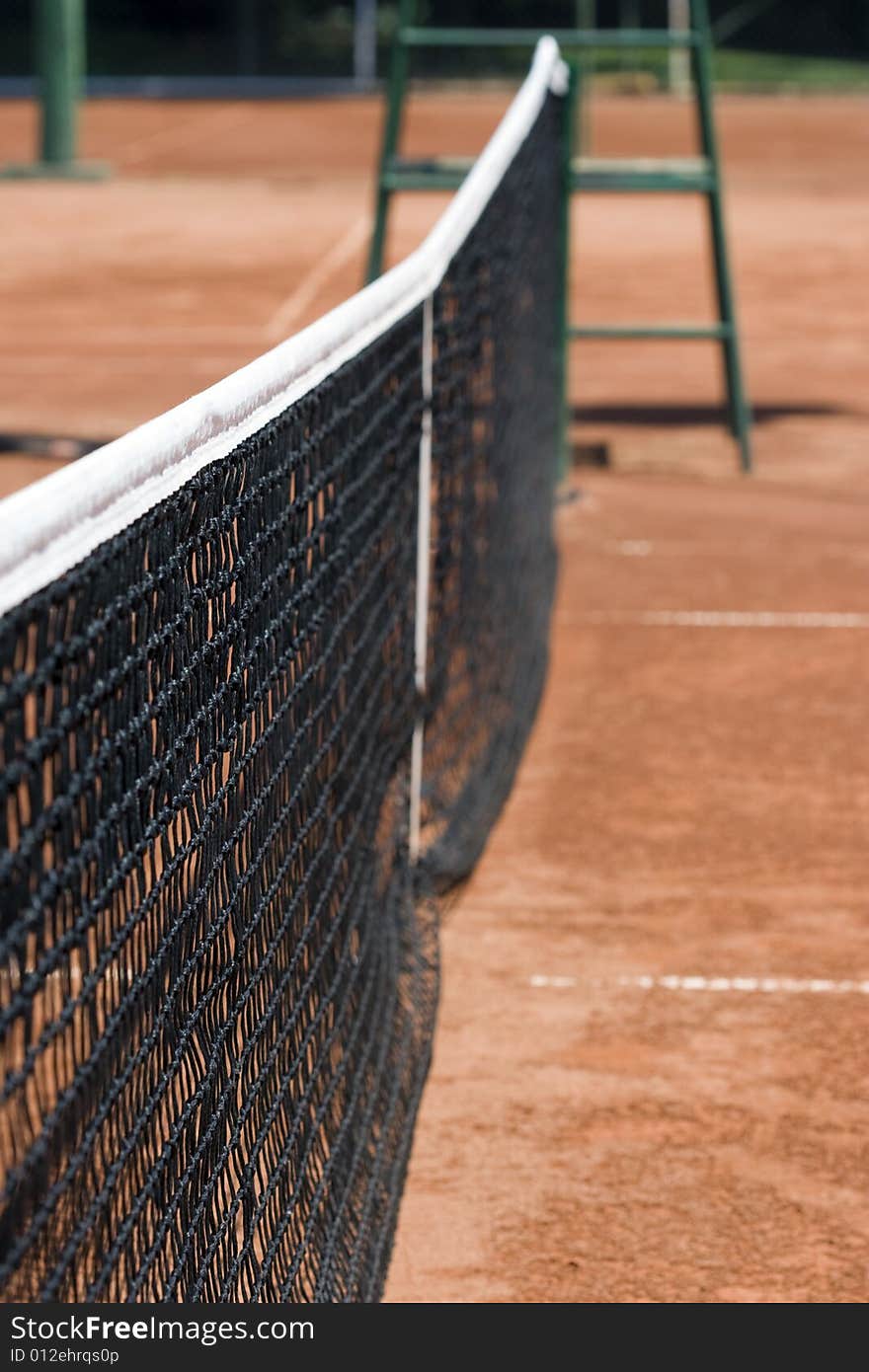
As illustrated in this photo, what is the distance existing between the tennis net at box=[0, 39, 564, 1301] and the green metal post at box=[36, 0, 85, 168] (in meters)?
16.6

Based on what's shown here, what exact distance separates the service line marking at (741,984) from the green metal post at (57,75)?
18146mm

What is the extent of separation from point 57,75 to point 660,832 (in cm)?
1801

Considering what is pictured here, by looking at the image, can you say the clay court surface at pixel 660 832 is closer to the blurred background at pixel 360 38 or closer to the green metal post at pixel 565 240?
the green metal post at pixel 565 240

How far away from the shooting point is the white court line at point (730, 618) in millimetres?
7598

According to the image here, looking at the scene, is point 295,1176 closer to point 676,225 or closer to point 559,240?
point 559,240

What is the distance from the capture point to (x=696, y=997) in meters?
4.62

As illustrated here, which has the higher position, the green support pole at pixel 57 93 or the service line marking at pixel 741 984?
the service line marking at pixel 741 984

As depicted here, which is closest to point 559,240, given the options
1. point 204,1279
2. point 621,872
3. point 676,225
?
point 621,872

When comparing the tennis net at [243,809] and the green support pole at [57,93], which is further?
the green support pole at [57,93]

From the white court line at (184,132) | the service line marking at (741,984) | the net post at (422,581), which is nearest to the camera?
the service line marking at (741,984)

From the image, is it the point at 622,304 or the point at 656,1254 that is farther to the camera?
the point at 622,304

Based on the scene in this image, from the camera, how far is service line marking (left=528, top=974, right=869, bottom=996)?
183 inches

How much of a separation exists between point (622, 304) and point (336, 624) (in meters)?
10.6

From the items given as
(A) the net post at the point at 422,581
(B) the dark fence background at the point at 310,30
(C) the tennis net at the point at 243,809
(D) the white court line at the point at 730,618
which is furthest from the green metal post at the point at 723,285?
(B) the dark fence background at the point at 310,30
